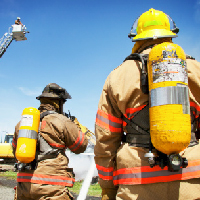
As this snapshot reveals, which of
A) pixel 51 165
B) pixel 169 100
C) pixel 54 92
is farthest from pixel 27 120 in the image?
pixel 169 100

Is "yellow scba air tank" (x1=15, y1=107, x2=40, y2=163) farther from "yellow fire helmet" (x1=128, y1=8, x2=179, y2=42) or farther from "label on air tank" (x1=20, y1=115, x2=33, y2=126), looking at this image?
"yellow fire helmet" (x1=128, y1=8, x2=179, y2=42)

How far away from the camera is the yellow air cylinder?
1.53 metres

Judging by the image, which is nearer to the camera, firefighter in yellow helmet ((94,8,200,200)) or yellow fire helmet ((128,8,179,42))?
firefighter in yellow helmet ((94,8,200,200))

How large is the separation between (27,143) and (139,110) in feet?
7.33

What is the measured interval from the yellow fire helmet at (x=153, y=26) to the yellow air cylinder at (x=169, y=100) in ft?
1.70

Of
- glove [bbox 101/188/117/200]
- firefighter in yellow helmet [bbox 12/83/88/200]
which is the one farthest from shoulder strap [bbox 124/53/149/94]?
firefighter in yellow helmet [bbox 12/83/88/200]

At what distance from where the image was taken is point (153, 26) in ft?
7.57

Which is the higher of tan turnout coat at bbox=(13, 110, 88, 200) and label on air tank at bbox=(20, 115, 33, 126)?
label on air tank at bbox=(20, 115, 33, 126)

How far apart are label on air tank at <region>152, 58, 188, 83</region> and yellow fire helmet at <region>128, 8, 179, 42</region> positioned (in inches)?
22.1

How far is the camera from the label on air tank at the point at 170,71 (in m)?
1.65

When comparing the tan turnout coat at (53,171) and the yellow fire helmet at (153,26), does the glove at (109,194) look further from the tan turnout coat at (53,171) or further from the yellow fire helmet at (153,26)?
the tan turnout coat at (53,171)

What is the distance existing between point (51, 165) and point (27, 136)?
635 mm

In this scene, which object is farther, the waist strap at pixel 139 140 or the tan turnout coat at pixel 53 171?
the tan turnout coat at pixel 53 171

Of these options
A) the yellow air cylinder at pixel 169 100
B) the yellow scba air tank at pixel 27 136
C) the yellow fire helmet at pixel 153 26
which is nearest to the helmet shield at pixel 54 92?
the yellow scba air tank at pixel 27 136
